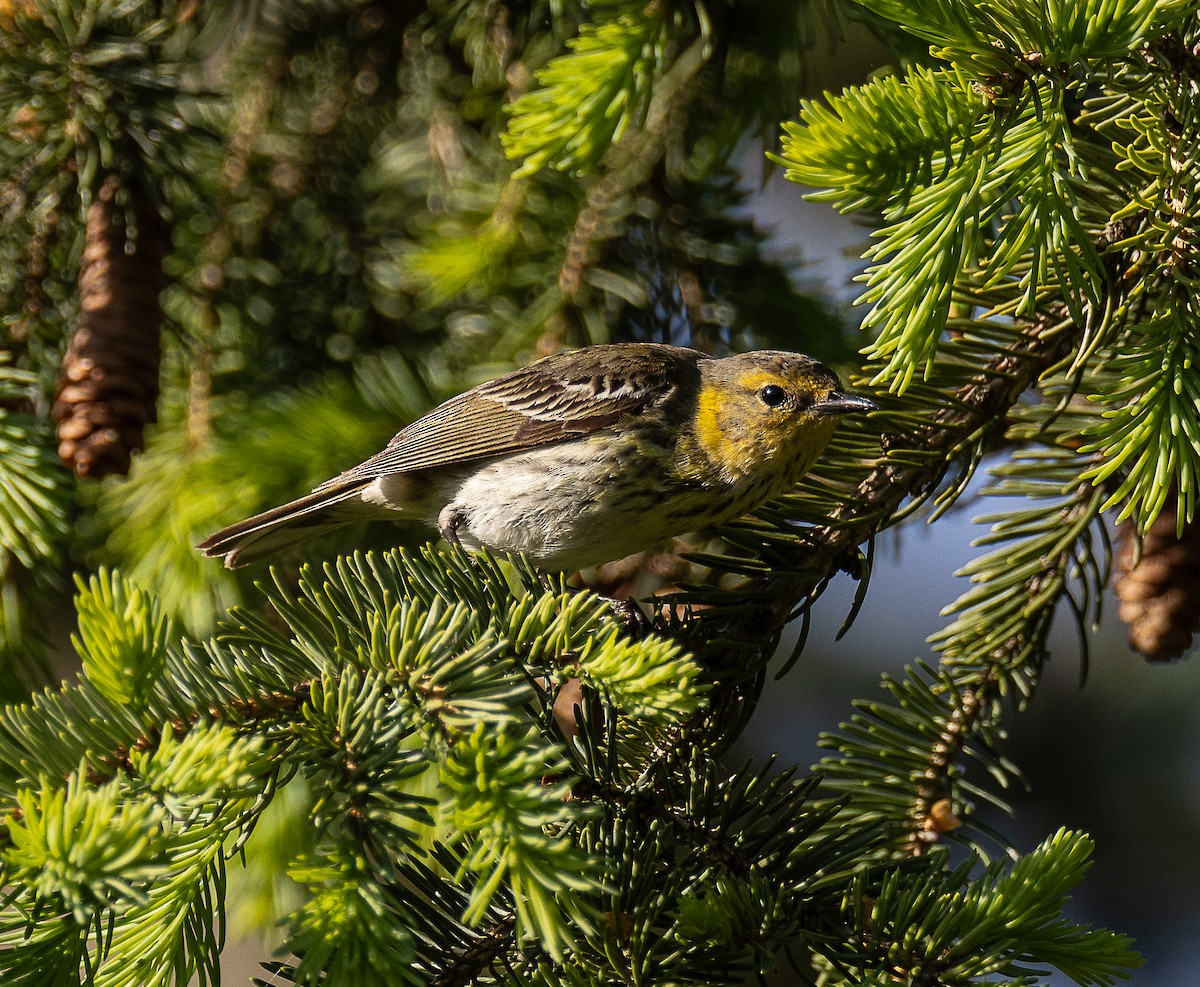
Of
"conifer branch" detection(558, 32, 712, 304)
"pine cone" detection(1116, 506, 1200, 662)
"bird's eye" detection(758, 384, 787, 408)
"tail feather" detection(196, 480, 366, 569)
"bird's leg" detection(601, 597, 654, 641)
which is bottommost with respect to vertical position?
"bird's leg" detection(601, 597, 654, 641)

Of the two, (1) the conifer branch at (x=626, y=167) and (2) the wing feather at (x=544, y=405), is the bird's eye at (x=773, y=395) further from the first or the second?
(1) the conifer branch at (x=626, y=167)

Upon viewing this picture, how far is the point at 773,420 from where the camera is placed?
2764mm

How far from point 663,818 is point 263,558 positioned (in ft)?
4.99

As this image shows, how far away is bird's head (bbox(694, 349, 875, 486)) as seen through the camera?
271 cm

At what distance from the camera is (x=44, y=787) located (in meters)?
1.21

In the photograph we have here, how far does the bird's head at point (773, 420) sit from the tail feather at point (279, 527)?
962 millimetres

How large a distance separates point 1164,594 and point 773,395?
104cm

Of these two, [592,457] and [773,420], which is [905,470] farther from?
[592,457]

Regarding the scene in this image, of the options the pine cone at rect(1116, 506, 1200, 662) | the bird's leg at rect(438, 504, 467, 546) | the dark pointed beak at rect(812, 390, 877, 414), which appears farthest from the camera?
the bird's leg at rect(438, 504, 467, 546)

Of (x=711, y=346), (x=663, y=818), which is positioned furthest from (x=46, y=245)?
(x=663, y=818)

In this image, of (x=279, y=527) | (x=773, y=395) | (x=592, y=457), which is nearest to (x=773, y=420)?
(x=773, y=395)

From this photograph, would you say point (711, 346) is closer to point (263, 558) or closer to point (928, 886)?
point (263, 558)

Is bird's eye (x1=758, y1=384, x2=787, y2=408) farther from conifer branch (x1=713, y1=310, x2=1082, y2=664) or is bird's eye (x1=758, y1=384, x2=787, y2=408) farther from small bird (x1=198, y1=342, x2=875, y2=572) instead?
conifer branch (x1=713, y1=310, x2=1082, y2=664)

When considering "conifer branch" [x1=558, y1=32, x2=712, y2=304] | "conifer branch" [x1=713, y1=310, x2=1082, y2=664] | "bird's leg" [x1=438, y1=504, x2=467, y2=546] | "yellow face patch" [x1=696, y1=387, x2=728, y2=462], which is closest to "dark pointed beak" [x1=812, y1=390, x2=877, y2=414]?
"conifer branch" [x1=713, y1=310, x2=1082, y2=664]
